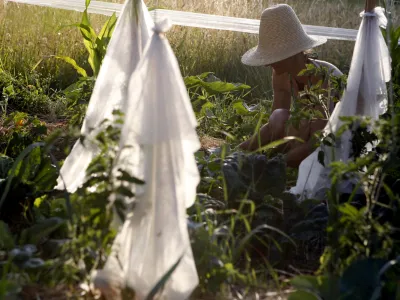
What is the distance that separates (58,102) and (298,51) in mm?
1662

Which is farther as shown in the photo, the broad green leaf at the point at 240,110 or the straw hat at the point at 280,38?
the broad green leaf at the point at 240,110

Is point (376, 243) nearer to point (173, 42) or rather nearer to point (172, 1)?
point (173, 42)

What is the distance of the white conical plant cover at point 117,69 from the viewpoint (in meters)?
2.58

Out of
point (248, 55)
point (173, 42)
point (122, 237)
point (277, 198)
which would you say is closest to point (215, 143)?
point (248, 55)

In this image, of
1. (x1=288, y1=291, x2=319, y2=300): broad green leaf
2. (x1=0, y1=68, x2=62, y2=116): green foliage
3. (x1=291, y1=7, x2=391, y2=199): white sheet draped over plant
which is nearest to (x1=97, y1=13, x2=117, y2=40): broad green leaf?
(x1=0, y1=68, x2=62, y2=116): green foliage

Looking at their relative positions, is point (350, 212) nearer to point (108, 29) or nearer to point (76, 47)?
point (108, 29)

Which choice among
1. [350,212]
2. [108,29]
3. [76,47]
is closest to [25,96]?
[108,29]

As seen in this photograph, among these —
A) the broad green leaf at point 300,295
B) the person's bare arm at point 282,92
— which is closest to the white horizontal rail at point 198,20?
the person's bare arm at point 282,92

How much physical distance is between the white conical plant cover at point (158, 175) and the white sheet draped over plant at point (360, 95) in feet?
3.12

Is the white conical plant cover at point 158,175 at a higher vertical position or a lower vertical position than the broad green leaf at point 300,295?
higher

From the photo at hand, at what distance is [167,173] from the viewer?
6.12 ft

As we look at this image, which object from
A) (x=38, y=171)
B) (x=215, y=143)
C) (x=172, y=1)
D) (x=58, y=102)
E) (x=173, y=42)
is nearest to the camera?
(x=38, y=171)

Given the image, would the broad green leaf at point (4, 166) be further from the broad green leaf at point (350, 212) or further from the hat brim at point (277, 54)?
the broad green leaf at point (350, 212)

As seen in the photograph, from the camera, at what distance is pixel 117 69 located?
2.62 metres
